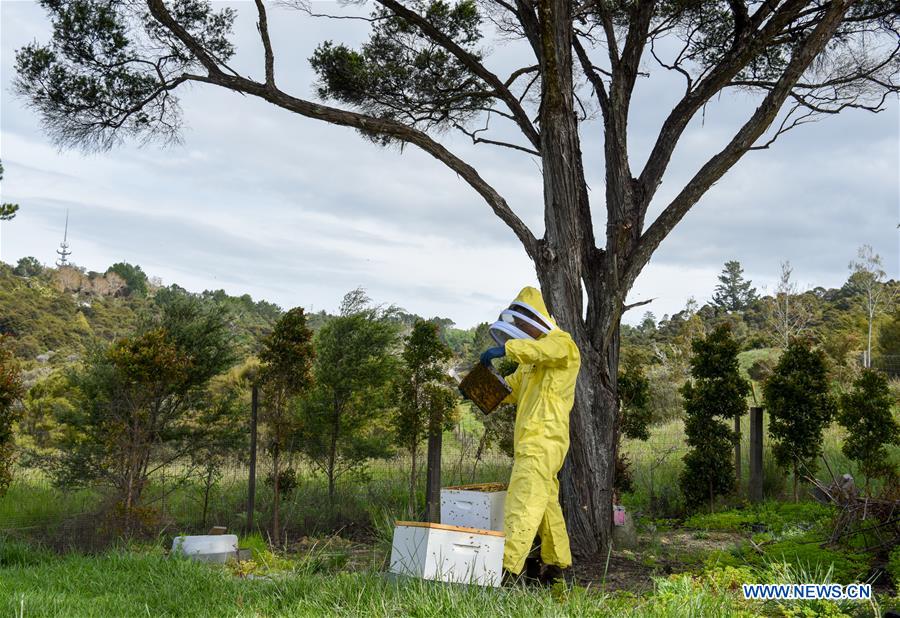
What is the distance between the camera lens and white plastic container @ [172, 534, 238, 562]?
19.2 ft

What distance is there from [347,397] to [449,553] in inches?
209

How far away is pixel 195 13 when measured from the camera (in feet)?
27.2

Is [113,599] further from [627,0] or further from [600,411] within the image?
[627,0]

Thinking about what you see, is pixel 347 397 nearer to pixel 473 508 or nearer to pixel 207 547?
pixel 207 547

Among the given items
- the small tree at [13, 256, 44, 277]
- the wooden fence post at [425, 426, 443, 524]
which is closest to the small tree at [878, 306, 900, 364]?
the wooden fence post at [425, 426, 443, 524]

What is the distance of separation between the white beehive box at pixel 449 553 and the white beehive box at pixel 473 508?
0.82m

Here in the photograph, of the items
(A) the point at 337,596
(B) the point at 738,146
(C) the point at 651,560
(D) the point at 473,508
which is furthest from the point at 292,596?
(B) the point at 738,146

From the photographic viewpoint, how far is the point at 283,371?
8.23 metres

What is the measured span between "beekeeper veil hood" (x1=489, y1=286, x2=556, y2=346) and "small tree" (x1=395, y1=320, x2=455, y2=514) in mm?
3485

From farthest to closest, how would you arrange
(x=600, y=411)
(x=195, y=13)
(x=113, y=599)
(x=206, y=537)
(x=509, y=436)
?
1. (x=509, y=436)
2. (x=195, y=13)
3. (x=600, y=411)
4. (x=206, y=537)
5. (x=113, y=599)

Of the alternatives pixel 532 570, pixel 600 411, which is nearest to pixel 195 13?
pixel 600 411

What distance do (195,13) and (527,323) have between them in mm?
5611

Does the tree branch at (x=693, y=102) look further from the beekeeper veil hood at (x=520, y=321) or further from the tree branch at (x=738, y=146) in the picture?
the beekeeper veil hood at (x=520, y=321)

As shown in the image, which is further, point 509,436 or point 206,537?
point 509,436
